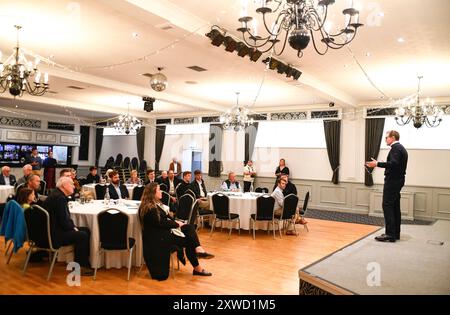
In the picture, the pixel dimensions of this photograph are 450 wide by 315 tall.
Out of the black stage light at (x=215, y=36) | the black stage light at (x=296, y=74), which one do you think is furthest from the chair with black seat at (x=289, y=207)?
the black stage light at (x=215, y=36)

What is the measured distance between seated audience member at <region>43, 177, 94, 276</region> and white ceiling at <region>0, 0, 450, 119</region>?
225 centimetres

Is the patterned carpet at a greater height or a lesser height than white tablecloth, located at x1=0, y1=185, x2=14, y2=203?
lesser

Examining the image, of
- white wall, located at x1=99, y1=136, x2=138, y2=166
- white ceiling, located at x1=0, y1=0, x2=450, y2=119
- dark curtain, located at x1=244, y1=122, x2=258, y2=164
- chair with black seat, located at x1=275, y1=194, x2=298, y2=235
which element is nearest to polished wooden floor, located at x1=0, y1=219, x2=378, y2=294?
chair with black seat, located at x1=275, y1=194, x2=298, y2=235

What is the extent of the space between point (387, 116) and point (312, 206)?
138 inches

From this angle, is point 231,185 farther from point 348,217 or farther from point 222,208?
point 348,217

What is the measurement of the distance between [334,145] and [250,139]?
10.00ft

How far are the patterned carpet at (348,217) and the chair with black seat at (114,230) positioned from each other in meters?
6.57

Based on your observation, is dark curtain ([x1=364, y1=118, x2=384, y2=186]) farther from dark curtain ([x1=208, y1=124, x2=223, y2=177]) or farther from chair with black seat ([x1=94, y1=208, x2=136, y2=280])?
chair with black seat ([x1=94, y1=208, x2=136, y2=280])

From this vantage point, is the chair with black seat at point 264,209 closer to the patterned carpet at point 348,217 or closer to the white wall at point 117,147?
the patterned carpet at point 348,217

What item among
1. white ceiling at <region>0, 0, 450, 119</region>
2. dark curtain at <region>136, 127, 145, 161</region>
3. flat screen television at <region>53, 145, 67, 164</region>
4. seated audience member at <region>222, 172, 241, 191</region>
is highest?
white ceiling at <region>0, 0, 450, 119</region>

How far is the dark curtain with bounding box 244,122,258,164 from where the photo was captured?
42.5ft

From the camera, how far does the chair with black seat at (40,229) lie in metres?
4.29

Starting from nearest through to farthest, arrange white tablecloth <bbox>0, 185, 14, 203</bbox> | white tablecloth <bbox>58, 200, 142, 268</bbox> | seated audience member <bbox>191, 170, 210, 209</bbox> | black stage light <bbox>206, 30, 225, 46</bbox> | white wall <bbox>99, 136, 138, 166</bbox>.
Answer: white tablecloth <bbox>58, 200, 142, 268</bbox>
black stage light <bbox>206, 30, 225, 46</bbox>
white tablecloth <bbox>0, 185, 14, 203</bbox>
seated audience member <bbox>191, 170, 210, 209</bbox>
white wall <bbox>99, 136, 138, 166</bbox>
